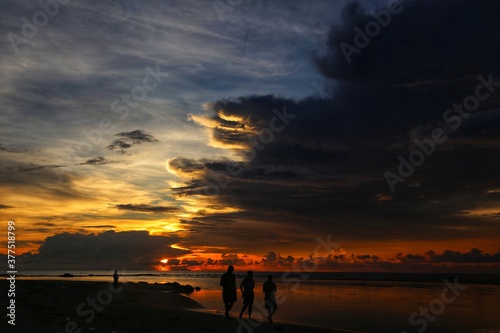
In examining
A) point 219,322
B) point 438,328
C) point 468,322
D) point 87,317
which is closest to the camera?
point 87,317

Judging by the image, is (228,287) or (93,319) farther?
(228,287)

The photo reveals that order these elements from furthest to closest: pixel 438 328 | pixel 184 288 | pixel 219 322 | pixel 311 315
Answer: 1. pixel 184 288
2. pixel 311 315
3. pixel 438 328
4. pixel 219 322

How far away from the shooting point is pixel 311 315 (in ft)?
104

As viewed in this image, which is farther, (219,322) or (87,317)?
(219,322)

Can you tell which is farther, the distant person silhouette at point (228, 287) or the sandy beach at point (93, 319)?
the distant person silhouette at point (228, 287)

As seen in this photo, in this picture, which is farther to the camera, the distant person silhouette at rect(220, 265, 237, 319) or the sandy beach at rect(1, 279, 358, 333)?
the distant person silhouette at rect(220, 265, 237, 319)

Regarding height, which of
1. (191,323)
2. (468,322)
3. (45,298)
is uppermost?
(45,298)

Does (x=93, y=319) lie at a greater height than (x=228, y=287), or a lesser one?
lesser

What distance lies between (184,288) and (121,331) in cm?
4839

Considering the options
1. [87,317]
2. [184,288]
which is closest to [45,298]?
[87,317]

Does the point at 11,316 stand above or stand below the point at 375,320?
above

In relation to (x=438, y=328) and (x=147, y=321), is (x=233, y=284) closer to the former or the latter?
(x=147, y=321)

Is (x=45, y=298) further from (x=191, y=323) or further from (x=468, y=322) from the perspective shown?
(x=468, y=322)

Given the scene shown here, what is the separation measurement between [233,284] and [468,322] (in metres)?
16.1
